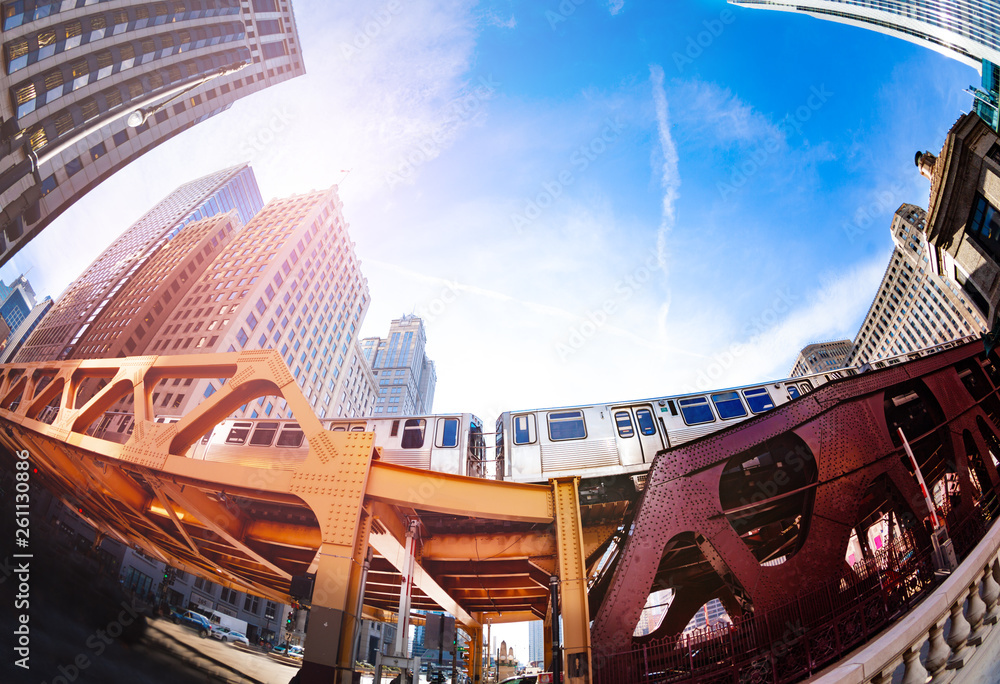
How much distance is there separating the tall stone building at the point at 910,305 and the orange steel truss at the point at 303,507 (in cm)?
6246

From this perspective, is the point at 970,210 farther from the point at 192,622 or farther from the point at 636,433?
the point at 192,622

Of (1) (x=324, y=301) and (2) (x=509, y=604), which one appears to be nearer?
(2) (x=509, y=604)

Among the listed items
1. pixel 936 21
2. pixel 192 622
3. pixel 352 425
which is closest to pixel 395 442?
pixel 352 425

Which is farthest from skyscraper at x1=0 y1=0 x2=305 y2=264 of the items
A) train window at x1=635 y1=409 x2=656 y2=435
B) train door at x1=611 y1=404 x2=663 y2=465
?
train window at x1=635 y1=409 x2=656 y2=435

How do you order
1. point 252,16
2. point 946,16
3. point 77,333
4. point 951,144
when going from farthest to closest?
point 77,333 → point 946,16 → point 252,16 → point 951,144

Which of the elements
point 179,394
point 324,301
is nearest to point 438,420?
point 179,394

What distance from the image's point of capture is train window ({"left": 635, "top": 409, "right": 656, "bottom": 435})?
1201cm

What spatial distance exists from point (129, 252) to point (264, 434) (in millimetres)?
87768

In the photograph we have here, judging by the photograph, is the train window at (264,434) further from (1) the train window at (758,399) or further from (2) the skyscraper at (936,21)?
(2) the skyscraper at (936,21)

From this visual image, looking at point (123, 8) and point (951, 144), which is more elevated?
point (123, 8)

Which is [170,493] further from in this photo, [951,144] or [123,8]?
[951,144]

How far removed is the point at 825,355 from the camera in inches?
3302

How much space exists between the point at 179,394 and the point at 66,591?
3418 centimetres

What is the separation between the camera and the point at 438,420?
12.1m
